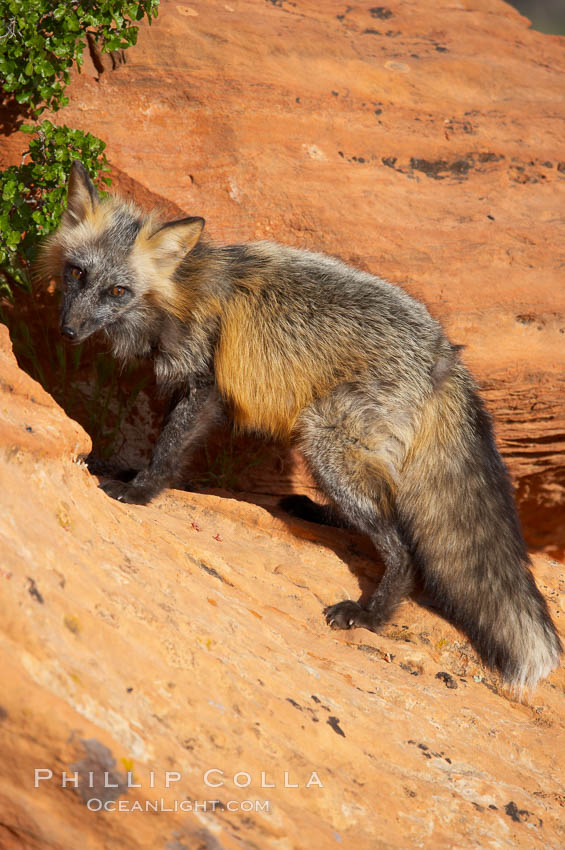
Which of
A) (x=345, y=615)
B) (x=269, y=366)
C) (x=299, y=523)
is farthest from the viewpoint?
(x=299, y=523)

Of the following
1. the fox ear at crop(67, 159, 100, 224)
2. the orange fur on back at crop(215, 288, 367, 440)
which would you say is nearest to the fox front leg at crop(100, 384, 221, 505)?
the orange fur on back at crop(215, 288, 367, 440)

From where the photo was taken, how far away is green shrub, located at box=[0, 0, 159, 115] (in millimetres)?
4426

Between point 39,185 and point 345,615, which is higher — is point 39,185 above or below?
above

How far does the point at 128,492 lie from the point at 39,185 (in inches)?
81.2

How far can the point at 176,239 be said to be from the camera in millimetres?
4242

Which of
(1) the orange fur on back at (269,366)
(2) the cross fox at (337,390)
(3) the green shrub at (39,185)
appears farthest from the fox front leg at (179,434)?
(3) the green shrub at (39,185)

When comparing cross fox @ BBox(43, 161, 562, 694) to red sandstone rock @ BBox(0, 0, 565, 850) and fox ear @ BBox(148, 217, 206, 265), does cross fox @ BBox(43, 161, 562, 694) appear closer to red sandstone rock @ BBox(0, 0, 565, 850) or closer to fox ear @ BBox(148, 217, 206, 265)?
fox ear @ BBox(148, 217, 206, 265)

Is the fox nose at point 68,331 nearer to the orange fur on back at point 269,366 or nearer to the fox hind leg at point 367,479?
the orange fur on back at point 269,366

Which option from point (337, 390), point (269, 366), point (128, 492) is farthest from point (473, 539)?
point (128, 492)

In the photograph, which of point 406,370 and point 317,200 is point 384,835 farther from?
point 317,200

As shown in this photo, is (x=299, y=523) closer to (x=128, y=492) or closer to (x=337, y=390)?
(x=337, y=390)

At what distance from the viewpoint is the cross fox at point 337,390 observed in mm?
3939

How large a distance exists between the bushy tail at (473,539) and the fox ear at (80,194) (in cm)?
232

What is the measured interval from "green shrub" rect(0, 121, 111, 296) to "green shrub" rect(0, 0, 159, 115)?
279 millimetres
